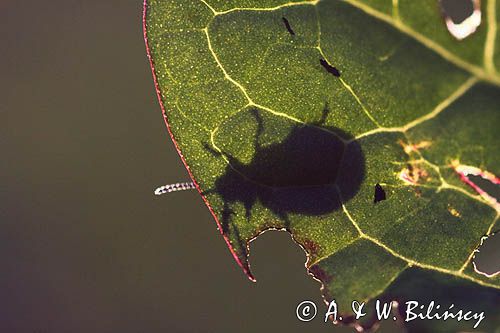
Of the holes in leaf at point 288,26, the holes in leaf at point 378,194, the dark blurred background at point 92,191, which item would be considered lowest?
the dark blurred background at point 92,191

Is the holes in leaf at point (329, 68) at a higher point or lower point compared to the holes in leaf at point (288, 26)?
lower

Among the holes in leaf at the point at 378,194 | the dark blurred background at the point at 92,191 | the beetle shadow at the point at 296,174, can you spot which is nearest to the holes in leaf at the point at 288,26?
the beetle shadow at the point at 296,174

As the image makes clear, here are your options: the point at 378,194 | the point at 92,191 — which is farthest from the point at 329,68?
the point at 92,191

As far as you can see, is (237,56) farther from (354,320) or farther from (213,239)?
(213,239)

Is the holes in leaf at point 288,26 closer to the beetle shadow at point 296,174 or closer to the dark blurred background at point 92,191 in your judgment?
the beetle shadow at point 296,174

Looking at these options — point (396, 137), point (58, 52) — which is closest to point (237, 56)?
point (396, 137)

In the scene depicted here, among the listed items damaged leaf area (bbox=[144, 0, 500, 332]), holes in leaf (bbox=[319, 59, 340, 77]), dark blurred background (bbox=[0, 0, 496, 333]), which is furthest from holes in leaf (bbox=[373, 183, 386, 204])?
dark blurred background (bbox=[0, 0, 496, 333])
